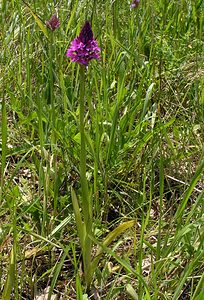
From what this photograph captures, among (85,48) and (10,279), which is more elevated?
(85,48)

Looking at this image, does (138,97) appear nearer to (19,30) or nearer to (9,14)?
(19,30)

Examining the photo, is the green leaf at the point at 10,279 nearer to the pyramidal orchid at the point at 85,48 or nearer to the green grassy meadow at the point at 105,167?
the green grassy meadow at the point at 105,167

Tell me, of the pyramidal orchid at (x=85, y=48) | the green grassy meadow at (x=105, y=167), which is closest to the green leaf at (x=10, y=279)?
the green grassy meadow at (x=105, y=167)

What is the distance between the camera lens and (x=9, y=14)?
7.14 feet

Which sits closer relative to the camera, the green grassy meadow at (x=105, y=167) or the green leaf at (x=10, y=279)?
the green leaf at (x=10, y=279)

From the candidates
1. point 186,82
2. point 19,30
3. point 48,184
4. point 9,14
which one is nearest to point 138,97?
point 186,82

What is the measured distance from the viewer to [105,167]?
142cm

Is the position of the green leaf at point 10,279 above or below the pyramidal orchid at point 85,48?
below

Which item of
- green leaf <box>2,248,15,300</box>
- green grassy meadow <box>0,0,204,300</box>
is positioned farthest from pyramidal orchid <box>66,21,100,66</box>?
green leaf <box>2,248,15,300</box>

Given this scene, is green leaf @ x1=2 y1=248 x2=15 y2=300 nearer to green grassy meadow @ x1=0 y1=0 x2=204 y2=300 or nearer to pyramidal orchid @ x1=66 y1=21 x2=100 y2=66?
green grassy meadow @ x1=0 y1=0 x2=204 y2=300

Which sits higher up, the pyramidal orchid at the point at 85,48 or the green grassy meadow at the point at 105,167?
the pyramidal orchid at the point at 85,48

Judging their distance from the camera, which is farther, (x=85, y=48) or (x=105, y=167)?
(x=105, y=167)

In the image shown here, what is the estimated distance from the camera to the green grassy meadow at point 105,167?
1.09 metres

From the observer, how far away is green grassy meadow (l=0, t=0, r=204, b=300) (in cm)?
109
